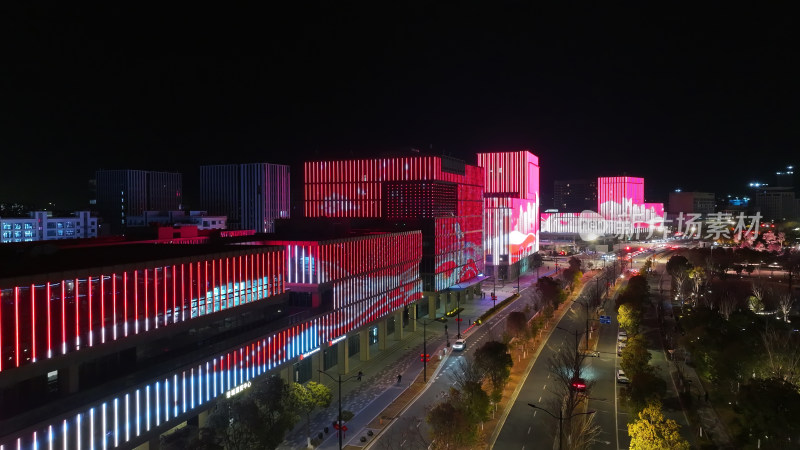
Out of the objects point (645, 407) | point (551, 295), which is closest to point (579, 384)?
point (645, 407)

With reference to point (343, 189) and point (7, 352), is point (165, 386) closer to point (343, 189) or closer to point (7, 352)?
point (7, 352)

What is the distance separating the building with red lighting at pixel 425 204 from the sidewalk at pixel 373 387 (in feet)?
37.2

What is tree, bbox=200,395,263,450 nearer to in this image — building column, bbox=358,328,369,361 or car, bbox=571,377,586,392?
car, bbox=571,377,586,392

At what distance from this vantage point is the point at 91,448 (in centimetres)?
2769

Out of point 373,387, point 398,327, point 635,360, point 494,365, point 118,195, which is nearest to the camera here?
point 494,365

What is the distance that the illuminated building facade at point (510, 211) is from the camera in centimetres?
12131

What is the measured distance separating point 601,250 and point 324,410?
6257 inches

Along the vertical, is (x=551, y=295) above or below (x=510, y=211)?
below

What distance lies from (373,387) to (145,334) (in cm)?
2479

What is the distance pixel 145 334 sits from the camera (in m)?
31.8

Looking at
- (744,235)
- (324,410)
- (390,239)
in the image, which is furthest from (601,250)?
(324,410)

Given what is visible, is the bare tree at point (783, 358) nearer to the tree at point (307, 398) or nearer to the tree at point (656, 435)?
the tree at point (656, 435)

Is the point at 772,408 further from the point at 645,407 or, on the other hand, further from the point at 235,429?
the point at 235,429

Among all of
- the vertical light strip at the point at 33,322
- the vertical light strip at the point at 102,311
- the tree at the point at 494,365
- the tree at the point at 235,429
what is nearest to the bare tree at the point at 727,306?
the tree at the point at 494,365
